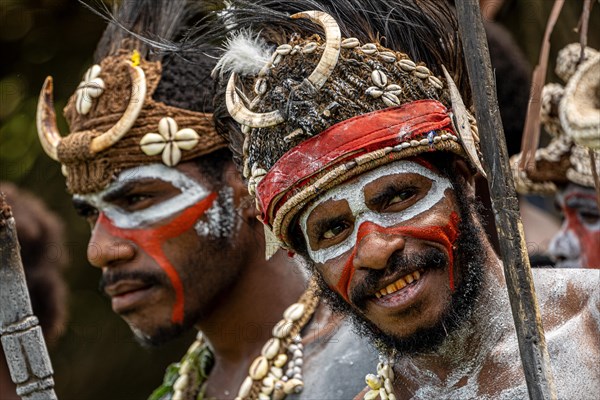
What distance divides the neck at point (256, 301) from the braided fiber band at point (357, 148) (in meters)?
1.53

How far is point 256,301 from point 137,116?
3.00 feet

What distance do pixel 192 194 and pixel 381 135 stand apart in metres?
1.71

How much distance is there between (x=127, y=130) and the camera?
545 centimetres

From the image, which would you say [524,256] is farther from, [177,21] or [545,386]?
[177,21]

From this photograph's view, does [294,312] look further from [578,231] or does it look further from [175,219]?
[578,231]

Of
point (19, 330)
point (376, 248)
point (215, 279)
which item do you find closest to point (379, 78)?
point (376, 248)

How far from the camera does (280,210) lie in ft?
13.6

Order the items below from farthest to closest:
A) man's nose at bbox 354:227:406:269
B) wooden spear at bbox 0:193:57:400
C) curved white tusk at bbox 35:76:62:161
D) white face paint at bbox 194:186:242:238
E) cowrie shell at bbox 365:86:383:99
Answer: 1. curved white tusk at bbox 35:76:62:161
2. white face paint at bbox 194:186:242:238
3. wooden spear at bbox 0:193:57:400
4. cowrie shell at bbox 365:86:383:99
5. man's nose at bbox 354:227:406:269

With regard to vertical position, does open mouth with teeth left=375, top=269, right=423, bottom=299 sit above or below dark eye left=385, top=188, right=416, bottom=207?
below

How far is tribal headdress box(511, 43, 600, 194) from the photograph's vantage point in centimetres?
457

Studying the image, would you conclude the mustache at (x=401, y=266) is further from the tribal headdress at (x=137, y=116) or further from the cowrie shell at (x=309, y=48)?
the tribal headdress at (x=137, y=116)

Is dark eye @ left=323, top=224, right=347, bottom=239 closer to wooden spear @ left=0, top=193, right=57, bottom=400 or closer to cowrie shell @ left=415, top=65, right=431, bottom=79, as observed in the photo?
cowrie shell @ left=415, top=65, right=431, bottom=79

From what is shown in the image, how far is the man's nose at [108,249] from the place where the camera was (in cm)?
551

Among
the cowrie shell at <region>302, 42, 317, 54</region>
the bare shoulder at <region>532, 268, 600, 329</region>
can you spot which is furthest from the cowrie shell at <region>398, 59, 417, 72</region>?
the bare shoulder at <region>532, 268, 600, 329</region>
